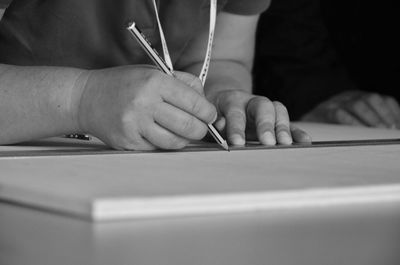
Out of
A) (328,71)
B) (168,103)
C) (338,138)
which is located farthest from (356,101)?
(168,103)

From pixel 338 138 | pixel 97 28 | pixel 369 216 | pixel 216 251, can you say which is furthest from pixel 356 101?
pixel 216 251

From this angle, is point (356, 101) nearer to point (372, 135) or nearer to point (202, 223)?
point (372, 135)

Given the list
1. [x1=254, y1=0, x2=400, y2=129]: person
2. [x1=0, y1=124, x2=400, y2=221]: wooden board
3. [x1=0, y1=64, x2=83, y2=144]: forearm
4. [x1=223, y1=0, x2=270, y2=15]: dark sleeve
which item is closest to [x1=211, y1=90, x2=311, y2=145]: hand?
[x1=0, y1=124, x2=400, y2=221]: wooden board

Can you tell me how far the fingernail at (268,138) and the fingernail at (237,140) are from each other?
0.03m

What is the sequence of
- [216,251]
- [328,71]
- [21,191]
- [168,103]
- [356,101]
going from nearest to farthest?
[216,251] → [21,191] → [168,103] → [356,101] → [328,71]

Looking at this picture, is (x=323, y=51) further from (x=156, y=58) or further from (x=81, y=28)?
(x=156, y=58)

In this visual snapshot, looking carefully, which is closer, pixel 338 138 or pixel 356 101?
pixel 338 138

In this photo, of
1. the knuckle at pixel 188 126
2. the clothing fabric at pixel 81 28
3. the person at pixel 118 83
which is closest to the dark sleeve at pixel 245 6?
the person at pixel 118 83

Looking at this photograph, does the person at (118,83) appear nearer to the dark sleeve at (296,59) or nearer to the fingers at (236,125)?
the fingers at (236,125)

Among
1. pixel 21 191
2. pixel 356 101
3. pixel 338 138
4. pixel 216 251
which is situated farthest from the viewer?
pixel 356 101

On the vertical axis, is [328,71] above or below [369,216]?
below

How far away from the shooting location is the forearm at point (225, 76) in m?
1.27

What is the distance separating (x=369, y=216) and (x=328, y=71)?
150 cm

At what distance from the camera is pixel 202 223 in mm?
525
